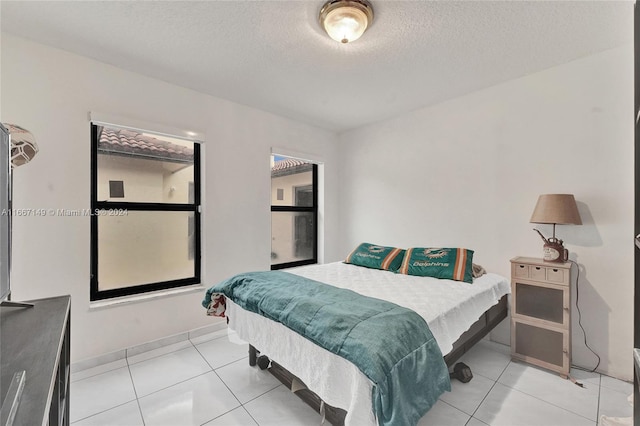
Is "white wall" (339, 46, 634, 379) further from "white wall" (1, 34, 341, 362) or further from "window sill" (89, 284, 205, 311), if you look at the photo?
"window sill" (89, 284, 205, 311)

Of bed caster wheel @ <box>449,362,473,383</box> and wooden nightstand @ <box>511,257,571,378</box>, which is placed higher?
wooden nightstand @ <box>511,257,571,378</box>

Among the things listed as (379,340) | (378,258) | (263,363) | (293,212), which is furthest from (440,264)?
(293,212)

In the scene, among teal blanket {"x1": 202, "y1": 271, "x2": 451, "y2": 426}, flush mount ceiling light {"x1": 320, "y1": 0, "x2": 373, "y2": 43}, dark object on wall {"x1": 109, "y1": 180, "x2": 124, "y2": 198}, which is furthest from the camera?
dark object on wall {"x1": 109, "y1": 180, "x2": 124, "y2": 198}

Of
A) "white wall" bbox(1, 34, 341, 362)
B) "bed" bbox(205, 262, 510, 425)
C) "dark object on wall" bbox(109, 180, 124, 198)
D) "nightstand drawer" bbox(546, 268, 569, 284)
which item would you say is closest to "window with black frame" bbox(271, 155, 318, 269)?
"white wall" bbox(1, 34, 341, 362)

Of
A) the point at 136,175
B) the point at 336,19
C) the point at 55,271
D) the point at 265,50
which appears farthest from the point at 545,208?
the point at 55,271

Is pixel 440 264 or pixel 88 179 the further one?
pixel 440 264

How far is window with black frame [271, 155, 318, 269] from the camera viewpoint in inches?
147

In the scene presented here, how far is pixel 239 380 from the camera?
2.12m

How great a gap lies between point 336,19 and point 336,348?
73.8 inches

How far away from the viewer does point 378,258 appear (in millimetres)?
3035

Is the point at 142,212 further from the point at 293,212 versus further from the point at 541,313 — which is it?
the point at 541,313

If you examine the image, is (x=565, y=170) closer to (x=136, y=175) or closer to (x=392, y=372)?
(x=392, y=372)

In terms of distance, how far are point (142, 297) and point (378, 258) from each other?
233 centimetres

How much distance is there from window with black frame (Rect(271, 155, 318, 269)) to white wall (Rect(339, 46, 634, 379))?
98 cm
